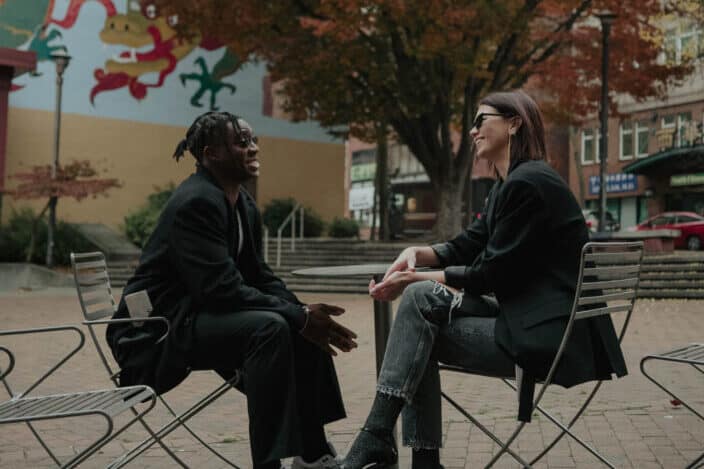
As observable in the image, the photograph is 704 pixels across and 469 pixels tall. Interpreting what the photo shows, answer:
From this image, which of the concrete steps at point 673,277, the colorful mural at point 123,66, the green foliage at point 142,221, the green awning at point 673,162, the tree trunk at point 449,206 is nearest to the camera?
the concrete steps at point 673,277

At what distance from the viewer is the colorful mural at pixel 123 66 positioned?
2408 centimetres

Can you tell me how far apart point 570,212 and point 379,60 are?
16381 mm

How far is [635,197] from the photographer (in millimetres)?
47719

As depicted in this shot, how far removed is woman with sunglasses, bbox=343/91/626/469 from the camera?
368 centimetres

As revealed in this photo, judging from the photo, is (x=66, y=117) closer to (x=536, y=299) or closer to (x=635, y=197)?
(x=536, y=299)

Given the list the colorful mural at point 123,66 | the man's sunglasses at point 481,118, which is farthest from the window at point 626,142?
the man's sunglasses at point 481,118

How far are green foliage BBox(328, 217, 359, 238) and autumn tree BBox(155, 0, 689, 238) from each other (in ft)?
19.9

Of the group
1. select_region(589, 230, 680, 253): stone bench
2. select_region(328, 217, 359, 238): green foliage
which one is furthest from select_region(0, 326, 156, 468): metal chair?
select_region(328, 217, 359, 238): green foliage

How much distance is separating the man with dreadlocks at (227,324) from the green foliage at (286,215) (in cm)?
2243

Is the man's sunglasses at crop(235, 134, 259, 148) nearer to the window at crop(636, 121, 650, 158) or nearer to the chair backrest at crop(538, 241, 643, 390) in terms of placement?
the chair backrest at crop(538, 241, 643, 390)

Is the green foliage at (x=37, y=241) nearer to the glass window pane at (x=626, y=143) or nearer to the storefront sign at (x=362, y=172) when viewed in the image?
the glass window pane at (x=626, y=143)

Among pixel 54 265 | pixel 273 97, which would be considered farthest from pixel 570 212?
pixel 273 97

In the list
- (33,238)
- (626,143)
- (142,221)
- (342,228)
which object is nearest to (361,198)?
(626,143)

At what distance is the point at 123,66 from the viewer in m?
25.6
